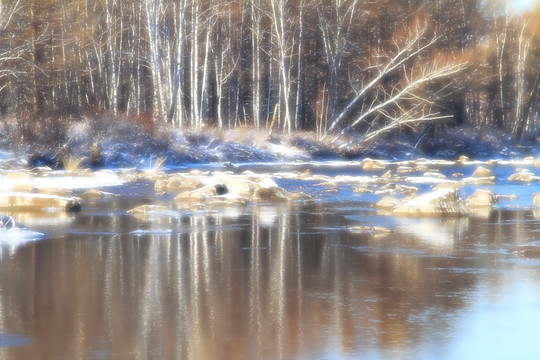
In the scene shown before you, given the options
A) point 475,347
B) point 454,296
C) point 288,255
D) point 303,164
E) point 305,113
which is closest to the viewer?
point 475,347

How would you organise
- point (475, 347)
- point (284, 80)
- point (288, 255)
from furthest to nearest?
point (284, 80) < point (288, 255) < point (475, 347)

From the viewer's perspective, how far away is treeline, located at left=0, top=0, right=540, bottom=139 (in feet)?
136

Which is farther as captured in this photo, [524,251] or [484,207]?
[484,207]

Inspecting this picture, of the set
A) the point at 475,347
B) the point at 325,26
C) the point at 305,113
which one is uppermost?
the point at 325,26

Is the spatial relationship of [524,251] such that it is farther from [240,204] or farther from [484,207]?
[240,204]

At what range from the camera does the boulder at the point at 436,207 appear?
15.6 m

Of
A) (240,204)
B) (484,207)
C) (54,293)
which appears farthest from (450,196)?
(54,293)

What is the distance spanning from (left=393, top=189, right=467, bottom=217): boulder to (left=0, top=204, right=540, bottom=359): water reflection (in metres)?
1.29

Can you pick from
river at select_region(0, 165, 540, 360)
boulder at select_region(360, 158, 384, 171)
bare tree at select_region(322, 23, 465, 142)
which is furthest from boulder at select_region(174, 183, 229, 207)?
bare tree at select_region(322, 23, 465, 142)

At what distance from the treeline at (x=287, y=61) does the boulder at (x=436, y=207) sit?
23.1m

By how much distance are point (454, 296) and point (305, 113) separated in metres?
41.5

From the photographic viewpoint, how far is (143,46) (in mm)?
52125

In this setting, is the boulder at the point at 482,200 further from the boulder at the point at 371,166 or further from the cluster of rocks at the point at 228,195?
the boulder at the point at 371,166

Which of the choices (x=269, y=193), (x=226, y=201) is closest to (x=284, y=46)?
(x=269, y=193)
